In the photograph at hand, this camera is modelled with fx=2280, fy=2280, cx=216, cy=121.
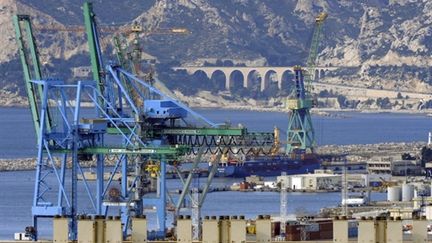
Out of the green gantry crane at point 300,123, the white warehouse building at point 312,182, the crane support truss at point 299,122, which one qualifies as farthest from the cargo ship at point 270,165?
the white warehouse building at point 312,182

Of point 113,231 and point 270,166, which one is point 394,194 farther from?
point 113,231

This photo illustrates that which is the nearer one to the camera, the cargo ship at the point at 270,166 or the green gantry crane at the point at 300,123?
the cargo ship at the point at 270,166

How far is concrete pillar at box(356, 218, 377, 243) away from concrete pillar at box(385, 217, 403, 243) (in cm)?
23

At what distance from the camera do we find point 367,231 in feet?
125

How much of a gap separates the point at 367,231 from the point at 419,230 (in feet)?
3.16

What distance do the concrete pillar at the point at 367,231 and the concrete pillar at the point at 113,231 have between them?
13.1 ft

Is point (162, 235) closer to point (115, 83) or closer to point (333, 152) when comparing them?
point (115, 83)

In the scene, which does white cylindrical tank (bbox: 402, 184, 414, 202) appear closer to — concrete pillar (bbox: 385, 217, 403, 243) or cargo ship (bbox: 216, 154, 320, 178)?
cargo ship (bbox: 216, 154, 320, 178)

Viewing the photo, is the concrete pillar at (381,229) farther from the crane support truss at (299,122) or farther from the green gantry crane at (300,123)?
the crane support truss at (299,122)

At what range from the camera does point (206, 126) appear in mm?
79000

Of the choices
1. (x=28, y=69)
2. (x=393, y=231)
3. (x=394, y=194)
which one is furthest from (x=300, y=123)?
(x=393, y=231)

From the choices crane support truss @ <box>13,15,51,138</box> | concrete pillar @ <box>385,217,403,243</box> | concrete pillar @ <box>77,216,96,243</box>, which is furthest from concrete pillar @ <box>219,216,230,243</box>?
crane support truss @ <box>13,15,51,138</box>

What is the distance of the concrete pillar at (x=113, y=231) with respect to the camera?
37.8 metres

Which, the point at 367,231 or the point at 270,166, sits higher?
the point at 270,166
